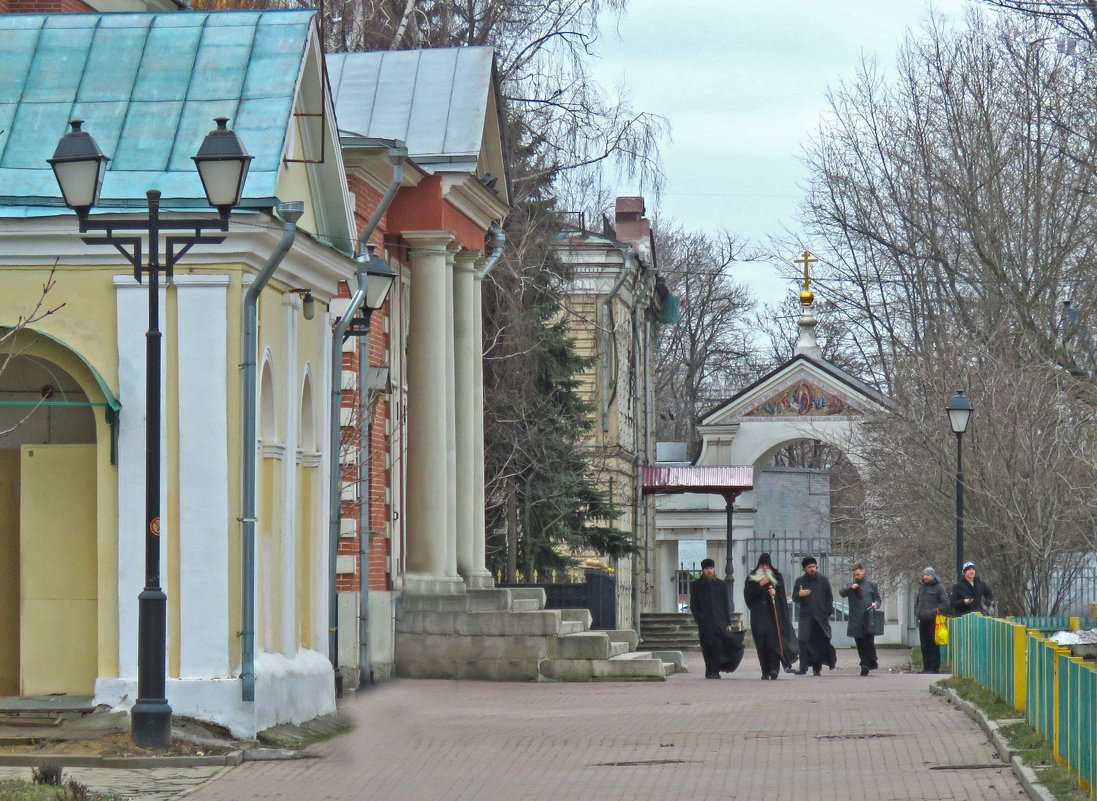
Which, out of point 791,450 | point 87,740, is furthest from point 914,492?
point 791,450

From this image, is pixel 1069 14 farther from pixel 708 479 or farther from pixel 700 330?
pixel 700 330

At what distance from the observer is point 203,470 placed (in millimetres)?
12562

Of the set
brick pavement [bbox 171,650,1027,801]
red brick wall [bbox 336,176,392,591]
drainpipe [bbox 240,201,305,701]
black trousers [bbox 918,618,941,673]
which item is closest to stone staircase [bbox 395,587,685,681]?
red brick wall [bbox 336,176,392,591]

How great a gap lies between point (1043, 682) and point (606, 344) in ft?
96.1

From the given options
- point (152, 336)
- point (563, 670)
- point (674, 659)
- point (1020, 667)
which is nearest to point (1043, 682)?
point (1020, 667)

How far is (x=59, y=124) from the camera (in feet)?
43.9

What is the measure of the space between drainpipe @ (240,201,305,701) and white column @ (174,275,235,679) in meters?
0.15

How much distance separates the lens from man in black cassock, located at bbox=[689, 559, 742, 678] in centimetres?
2209

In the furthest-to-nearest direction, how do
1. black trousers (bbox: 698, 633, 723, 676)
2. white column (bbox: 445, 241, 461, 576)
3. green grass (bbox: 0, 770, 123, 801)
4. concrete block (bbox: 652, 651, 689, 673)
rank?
concrete block (bbox: 652, 651, 689, 673), black trousers (bbox: 698, 633, 723, 676), white column (bbox: 445, 241, 461, 576), green grass (bbox: 0, 770, 123, 801)

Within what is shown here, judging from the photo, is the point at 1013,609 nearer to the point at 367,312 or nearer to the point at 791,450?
the point at 367,312

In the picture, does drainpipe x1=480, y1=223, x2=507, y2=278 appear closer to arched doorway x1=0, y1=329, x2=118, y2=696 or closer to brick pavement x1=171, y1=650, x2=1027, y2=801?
brick pavement x1=171, y1=650, x2=1027, y2=801

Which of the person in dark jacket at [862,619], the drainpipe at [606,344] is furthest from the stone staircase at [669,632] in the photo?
the person in dark jacket at [862,619]

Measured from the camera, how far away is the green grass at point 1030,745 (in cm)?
930

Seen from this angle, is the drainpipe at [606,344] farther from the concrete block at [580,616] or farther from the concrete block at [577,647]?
the concrete block at [577,647]
